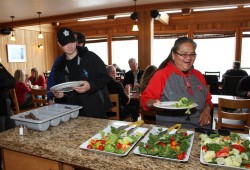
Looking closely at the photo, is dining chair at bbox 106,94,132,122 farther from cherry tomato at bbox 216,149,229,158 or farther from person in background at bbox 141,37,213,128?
cherry tomato at bbox 216,149,229,158

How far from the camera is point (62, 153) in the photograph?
3.76 ft

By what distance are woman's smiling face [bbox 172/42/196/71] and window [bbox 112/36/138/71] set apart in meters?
7.09

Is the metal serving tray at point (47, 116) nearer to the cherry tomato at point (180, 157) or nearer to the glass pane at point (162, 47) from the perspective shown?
the cherry tomato at point (180, 157)

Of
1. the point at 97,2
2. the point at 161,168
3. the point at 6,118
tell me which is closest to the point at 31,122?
the point at 161,168

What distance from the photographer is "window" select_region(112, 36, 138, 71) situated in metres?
8.68

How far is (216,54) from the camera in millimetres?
7547

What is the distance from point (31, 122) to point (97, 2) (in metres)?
4.27

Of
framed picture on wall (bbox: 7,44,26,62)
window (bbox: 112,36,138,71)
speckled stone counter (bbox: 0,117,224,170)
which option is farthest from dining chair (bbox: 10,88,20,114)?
window (bbox: 112,36,138,71)

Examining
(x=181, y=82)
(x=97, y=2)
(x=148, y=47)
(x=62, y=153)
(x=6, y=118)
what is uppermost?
(x=97, y=2)

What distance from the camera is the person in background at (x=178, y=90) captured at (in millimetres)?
1614

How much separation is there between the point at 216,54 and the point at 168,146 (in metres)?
7.20

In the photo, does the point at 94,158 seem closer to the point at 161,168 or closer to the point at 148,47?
the point at 161,168

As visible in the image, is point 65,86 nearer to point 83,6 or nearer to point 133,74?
point 133,74

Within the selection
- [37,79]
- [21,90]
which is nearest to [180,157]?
[21,90]
